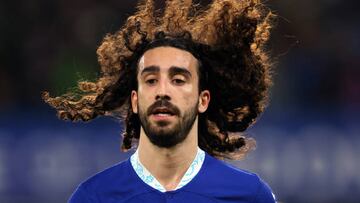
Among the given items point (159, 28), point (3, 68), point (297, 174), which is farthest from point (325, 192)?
point (159, 28)

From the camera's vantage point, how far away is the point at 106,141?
8.00 metres

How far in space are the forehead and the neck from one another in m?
0.30

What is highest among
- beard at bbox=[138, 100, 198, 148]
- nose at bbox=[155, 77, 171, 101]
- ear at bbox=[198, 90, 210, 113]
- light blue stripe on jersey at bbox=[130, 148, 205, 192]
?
nose at bbox=[155, 77, 171, 101]

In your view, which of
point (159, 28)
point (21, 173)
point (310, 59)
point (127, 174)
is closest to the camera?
point (127, 174)

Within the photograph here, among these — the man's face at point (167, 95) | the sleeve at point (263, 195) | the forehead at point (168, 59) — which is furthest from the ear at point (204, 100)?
the sleeve at point (263, 195)

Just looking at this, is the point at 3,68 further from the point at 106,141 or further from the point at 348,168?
the point at 348,168

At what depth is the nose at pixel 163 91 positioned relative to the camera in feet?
14.3

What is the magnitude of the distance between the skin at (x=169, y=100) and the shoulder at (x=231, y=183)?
10cm

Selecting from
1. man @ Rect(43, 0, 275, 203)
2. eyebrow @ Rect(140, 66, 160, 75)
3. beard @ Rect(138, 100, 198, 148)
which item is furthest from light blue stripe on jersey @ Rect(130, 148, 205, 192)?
eyebrow @ Rect(140, 66, 160, 75)

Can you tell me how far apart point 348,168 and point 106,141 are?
1.88 meters

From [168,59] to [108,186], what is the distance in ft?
2.00

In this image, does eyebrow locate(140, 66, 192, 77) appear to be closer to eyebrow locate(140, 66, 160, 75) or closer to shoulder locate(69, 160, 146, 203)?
eyebrow locate(140, 66, 160, 75)

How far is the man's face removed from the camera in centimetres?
436

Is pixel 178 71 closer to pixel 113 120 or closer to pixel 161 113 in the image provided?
pixel 161 113
